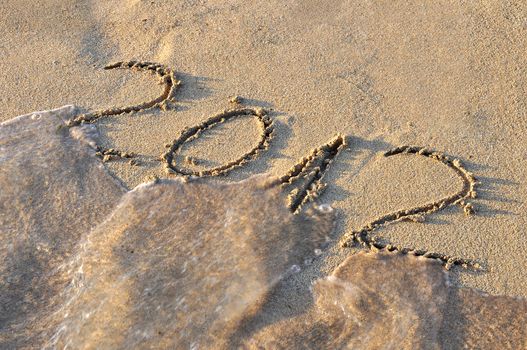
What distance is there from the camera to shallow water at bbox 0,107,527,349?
257cm

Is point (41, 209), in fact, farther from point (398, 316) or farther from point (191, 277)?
point (398, 316)

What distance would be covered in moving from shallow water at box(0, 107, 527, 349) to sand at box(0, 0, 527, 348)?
0.12 m

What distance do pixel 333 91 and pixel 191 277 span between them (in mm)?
1475

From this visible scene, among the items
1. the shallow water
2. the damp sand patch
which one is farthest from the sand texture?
the damp sand patch

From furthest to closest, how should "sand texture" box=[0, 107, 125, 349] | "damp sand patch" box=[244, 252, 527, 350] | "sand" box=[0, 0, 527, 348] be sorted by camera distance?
"sand" box=[0, 0, 527, 348]
"sand texture" box=[0, 107, 125, 349]
"damp sand patch" box=[244, 252, 527, 350]

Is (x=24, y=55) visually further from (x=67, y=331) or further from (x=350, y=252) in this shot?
(x=350, y=252)

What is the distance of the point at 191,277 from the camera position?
9.00 ft

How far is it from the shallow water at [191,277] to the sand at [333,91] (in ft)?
0.39

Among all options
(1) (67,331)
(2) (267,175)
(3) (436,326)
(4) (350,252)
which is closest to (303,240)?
(4) (350,252)

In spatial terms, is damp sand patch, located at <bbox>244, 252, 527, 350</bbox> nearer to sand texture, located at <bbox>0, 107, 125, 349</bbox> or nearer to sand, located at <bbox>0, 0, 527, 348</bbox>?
sand, located at <bbox>0, 0, 527, 348</bbox>

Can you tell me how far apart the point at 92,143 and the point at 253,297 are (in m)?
1.36

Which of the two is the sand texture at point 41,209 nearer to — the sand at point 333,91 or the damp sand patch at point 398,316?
the sand at point 333,91

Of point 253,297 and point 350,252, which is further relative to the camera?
point 350,252

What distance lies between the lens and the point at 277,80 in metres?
3.65
